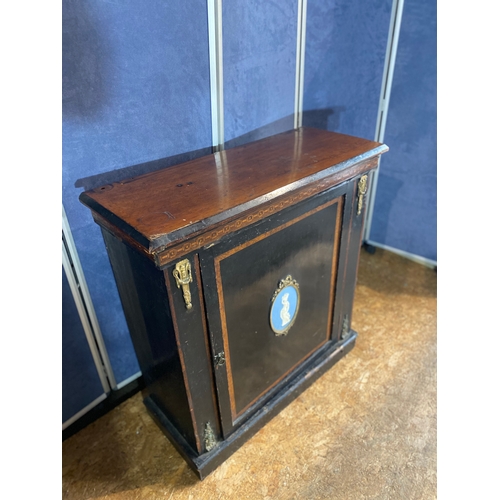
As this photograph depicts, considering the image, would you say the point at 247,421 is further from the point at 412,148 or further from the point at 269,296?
the point at 412,148

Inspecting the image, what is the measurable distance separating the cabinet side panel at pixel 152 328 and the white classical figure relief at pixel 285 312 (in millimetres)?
450

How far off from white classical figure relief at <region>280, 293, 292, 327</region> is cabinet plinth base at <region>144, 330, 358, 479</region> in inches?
14.2

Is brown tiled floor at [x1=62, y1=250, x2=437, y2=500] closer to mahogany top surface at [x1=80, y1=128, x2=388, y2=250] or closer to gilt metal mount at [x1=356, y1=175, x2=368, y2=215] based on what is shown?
gilt metal mount at [x1=356, y1=175, x2=368, y2=215]

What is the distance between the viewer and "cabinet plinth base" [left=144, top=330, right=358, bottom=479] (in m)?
1.54

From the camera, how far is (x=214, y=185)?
1250 mm

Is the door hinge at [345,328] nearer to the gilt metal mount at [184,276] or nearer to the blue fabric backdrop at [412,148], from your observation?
the blue fabric backdrop at [412,148]

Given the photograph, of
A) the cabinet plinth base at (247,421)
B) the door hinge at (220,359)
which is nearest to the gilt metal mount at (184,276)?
the door hinge at (220,359)

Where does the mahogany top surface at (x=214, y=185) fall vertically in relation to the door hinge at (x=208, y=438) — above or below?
above

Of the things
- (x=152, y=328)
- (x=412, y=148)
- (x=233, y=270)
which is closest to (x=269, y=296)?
(x=233, y=270)

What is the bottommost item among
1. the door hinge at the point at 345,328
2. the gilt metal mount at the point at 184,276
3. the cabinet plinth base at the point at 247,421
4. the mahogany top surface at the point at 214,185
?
the cabinet plinth base at the point at 247,421

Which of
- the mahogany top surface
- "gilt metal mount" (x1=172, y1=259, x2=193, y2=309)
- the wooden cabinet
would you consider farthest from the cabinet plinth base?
the mahogany top surface

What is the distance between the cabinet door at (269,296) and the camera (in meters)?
1.27

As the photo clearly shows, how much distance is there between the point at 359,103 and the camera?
2176 mm

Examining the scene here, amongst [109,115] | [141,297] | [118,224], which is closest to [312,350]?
[141,297]
